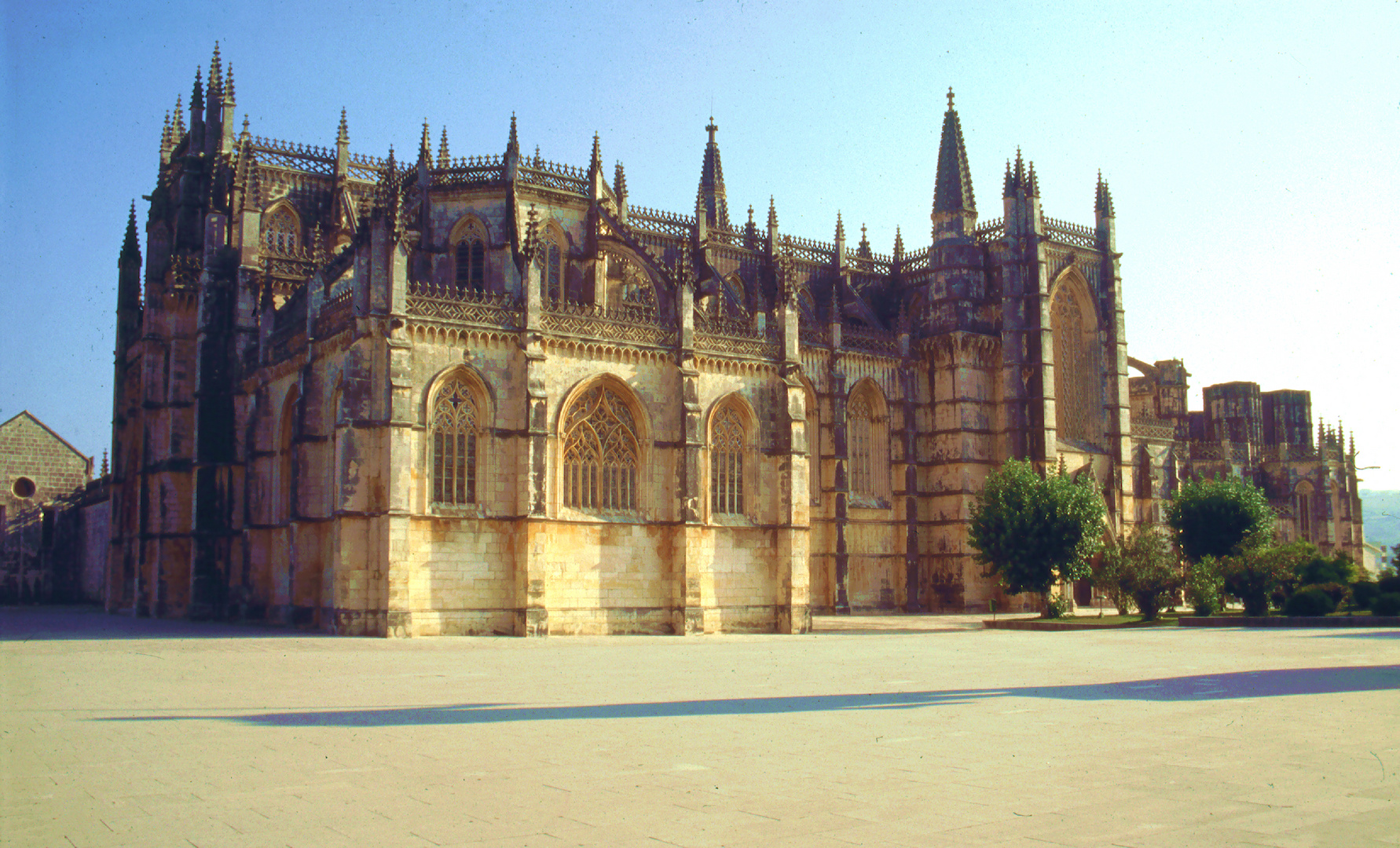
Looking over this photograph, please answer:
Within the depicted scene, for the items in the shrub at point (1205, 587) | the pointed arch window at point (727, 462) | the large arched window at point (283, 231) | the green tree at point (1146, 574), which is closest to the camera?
the pointed arch window at point (727, 462)

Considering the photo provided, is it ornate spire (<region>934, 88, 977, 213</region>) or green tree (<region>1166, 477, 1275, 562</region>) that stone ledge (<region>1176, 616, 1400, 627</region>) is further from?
ornate spire (<region>934, 88, 977, 213</region>)

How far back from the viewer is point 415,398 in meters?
29.1

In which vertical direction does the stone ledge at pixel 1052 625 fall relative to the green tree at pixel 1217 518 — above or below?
below

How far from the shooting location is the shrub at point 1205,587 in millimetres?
36906

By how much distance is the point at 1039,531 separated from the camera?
39.1 m

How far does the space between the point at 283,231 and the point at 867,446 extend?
994 inches

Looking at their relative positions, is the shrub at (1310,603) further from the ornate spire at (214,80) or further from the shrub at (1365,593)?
the ornate spire at (214,80)

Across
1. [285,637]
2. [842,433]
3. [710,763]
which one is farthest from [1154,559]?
[710,763]

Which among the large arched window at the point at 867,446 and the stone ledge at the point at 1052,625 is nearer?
the stone ledge at the point at 1052,625

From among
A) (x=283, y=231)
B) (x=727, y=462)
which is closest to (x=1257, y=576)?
(x=727, y=462)

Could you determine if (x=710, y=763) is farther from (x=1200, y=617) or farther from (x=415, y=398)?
(x=1200, y=617)

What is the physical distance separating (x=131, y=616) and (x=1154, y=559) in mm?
36300

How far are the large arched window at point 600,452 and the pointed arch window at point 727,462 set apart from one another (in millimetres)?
2600

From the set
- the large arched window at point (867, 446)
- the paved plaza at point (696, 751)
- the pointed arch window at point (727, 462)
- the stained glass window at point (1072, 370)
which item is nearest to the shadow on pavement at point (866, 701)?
the paved plaza at point (696, 751)
